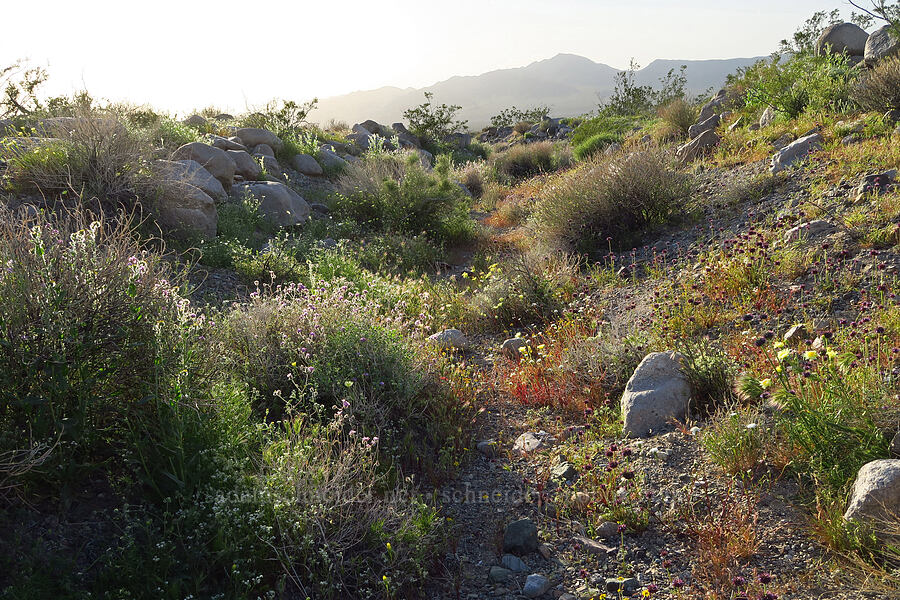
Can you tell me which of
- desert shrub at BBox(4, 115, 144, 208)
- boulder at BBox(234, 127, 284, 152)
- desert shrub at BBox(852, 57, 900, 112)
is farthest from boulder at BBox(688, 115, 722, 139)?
desert shrub at BBox(4, 115, 144, 208)

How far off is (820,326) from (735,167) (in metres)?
5.38

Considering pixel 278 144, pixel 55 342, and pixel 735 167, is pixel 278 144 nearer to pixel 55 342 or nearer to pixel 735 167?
pixel 735 167

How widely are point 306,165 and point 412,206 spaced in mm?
4334

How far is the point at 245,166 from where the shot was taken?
10.4 metres

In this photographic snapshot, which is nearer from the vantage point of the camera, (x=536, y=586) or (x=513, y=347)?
(x=536, y=586)

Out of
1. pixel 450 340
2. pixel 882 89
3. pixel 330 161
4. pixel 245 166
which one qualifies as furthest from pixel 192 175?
pixel 882 89

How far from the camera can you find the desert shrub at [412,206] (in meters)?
9.75

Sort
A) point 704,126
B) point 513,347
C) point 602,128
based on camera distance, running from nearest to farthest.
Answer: point 513,347, point 704,126, point 602,128

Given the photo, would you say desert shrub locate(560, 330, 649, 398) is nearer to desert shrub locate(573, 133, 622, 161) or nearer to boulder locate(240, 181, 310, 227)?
boulder locate(240, 181, 310, 227)

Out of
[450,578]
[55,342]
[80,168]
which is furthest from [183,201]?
[450,578]

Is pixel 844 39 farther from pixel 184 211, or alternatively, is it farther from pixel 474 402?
pixel 184 211

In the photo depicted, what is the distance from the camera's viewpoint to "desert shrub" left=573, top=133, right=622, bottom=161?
15.0 m

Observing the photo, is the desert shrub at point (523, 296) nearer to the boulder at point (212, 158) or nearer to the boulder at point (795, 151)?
the boulder at point (795, 151)

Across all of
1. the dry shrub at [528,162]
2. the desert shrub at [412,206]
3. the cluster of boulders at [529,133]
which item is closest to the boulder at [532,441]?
Answer: the desert shrub at [412,206]
